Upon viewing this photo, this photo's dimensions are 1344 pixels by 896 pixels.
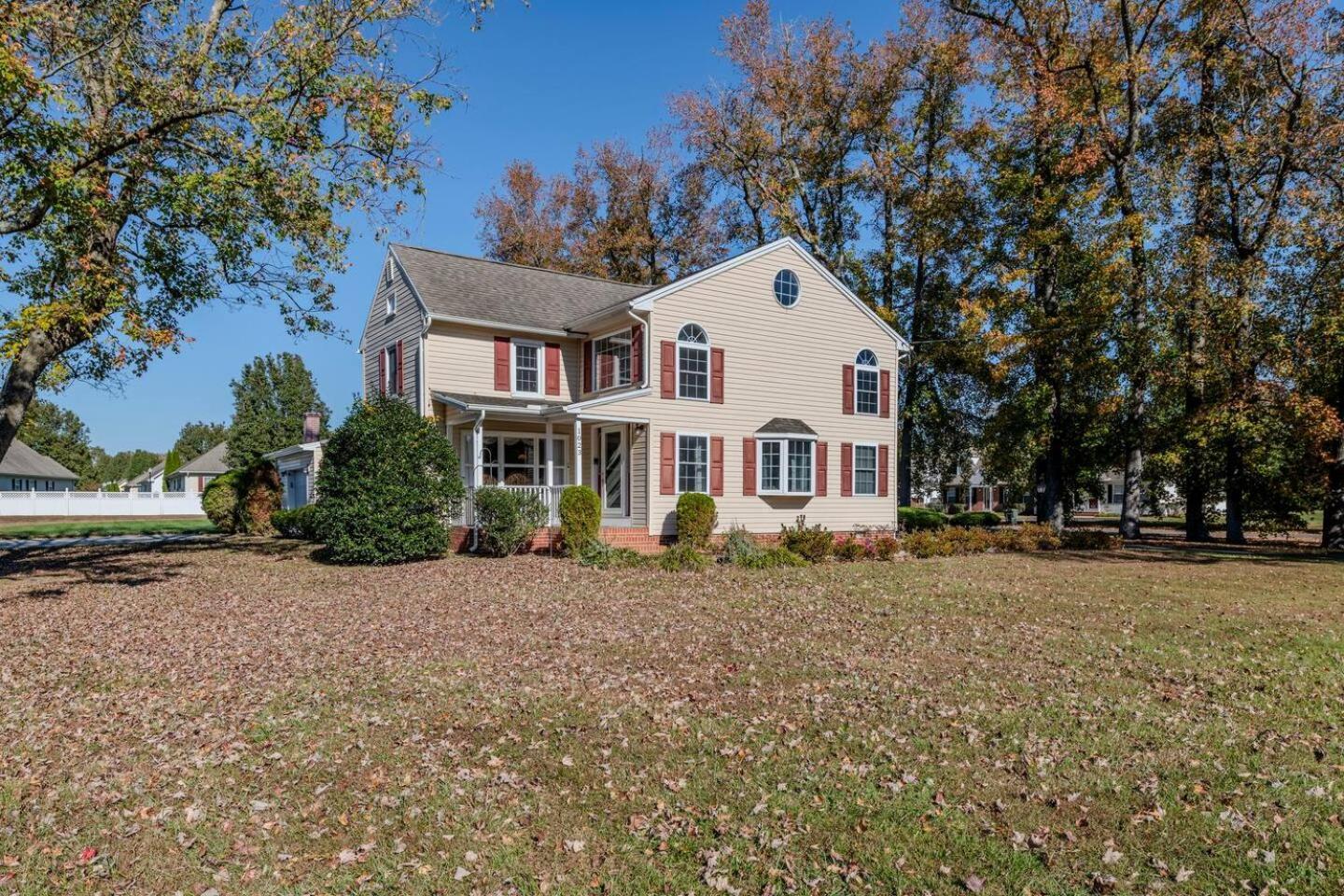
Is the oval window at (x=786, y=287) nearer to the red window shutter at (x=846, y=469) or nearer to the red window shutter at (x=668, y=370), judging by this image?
the red window shutter at (x=668, y=370)

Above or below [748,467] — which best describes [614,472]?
below

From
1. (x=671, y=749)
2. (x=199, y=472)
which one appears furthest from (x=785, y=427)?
(x=199, y=472)

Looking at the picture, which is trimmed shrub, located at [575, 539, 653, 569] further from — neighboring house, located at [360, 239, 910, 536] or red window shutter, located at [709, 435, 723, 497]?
red window shutter, located at [709, 435, 723, 497]

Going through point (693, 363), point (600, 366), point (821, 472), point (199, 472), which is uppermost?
point (600, 366)

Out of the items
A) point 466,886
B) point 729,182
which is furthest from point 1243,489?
point 466,886

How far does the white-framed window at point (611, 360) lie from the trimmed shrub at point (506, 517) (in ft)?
14.4

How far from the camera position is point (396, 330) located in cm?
2017

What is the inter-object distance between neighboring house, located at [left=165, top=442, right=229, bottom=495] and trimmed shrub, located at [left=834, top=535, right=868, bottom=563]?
182 ft

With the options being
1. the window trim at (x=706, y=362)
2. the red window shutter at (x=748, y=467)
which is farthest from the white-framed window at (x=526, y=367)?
the red window shutter at (x=748, y=467)

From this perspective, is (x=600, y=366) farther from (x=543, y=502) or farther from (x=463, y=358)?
(x=543, y=502)

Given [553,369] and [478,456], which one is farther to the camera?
[553,369]

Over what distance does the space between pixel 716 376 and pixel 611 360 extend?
283cm

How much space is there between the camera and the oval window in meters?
20.3

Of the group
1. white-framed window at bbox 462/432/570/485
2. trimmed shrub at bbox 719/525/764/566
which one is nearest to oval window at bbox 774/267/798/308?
white-framed window at bbox 462/432/570/485
